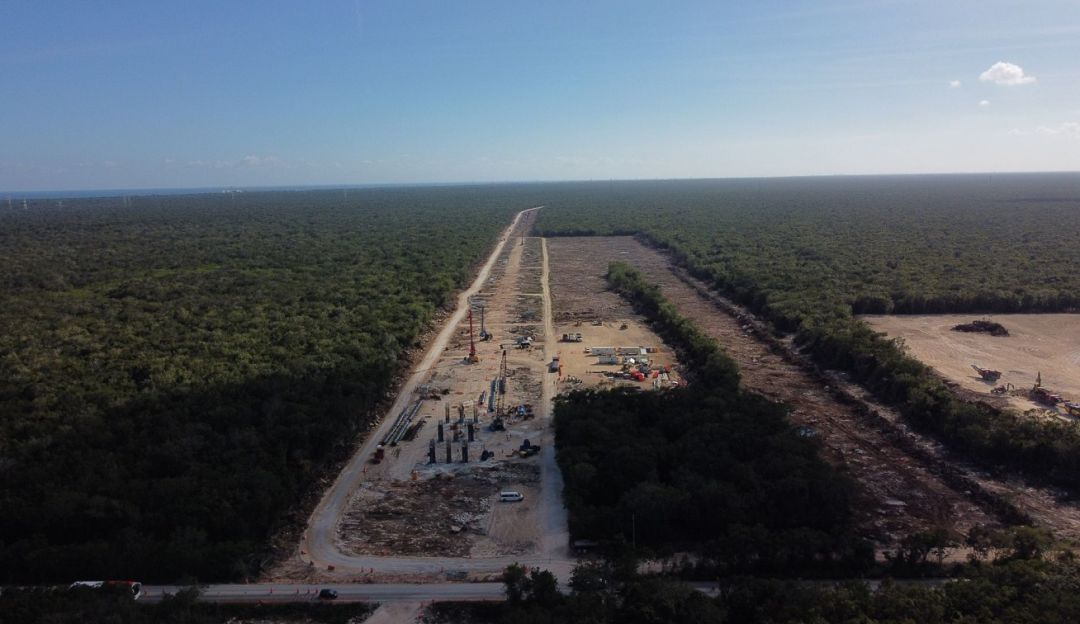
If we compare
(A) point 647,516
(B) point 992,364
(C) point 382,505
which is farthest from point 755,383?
(C) point 382,505

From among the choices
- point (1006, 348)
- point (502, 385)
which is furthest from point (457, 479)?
point (1006, 348)

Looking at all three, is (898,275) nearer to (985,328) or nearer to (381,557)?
(985,328)

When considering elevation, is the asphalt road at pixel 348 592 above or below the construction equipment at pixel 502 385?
below

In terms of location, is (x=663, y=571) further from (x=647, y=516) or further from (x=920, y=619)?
(x=920, y=619)

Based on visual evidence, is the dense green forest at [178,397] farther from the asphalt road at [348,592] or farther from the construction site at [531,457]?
the construction site at [531,457]

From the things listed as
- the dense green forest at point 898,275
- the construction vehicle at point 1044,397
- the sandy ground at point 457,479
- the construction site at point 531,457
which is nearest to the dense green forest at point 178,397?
the construction site at point 531,457

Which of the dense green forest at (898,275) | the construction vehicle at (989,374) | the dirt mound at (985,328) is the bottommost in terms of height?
the construction vehicle at (989,374)

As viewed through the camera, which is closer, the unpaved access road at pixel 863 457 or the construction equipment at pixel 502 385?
the unpaved access road at pixel 863 457

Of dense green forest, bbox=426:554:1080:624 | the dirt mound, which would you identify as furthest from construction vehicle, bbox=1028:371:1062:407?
dense green forest, bbox=426:554:1080:624
